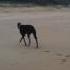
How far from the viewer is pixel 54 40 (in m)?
13.4

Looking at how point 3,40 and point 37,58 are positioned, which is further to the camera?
point 3,40

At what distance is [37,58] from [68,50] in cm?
176

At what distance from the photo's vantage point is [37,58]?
9555mm

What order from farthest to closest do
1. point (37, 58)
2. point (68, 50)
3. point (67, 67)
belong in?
1. point (68, 50)
2. point (37, 58)
3. point (67, 67)

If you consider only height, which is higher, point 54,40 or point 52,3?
point 54,40

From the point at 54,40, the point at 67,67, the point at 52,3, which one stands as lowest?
the point at 52,3

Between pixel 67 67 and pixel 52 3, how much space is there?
4526 centimetres

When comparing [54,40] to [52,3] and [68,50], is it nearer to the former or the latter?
[68,50]

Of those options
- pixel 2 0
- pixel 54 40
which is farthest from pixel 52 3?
pixel 54 40

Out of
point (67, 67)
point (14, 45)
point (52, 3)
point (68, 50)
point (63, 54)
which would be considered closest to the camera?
point (67, 67)

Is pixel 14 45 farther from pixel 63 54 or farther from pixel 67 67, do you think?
pixel 67 67

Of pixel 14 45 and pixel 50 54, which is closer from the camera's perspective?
pixel 50 54

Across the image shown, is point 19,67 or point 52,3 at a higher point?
point 19,67

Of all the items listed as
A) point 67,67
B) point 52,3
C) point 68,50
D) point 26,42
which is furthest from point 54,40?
point 52,3
